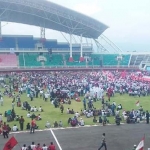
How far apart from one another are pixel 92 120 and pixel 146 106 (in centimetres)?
760

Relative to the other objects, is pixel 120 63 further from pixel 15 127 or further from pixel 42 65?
pixel 15 127

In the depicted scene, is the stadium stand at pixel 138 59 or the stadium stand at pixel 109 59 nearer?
the stadium stand at pixel 109 59

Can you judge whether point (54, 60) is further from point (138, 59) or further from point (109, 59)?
point (138, 59)

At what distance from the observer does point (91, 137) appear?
18219 mm

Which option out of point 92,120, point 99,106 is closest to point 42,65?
point 99,106

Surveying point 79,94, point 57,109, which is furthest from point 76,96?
point 57,109

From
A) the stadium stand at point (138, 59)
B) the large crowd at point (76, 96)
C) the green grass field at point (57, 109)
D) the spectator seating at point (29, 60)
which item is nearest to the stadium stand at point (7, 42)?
the spectator seating at point (29, 60)

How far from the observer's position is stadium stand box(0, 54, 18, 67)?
5521 centimetres

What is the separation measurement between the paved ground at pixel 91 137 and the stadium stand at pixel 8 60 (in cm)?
3768

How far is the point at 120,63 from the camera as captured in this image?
210 feet

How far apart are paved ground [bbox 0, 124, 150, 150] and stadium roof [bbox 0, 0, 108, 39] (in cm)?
3586

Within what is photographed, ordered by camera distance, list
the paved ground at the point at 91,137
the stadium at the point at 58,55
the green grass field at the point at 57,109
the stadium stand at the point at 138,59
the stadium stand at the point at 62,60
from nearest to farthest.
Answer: the paved ground at the point at 91,137
the green grass field at the point at 57,109
the stadium at the point at 58,55
the stadium stand at the point at 62,60
the stadium stand at the point at 138,59

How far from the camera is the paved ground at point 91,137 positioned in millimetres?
16781

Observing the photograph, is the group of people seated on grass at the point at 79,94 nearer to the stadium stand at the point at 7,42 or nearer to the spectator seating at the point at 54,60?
the spectator seating at the point at 54,60
